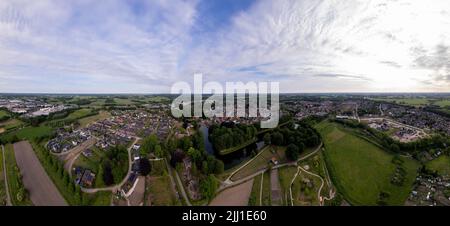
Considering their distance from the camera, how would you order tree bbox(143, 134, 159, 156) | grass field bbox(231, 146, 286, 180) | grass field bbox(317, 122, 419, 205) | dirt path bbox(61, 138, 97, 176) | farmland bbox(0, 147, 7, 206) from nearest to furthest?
farmland bbox(0, 147, 7, 206)
grass field bbox(317, 122, 419, 205)
grass field bbox(231, 146, 286, 180)
dirt path bbox(61, 138, 97, 176)
tree bbox(143, 134, 159, 156)

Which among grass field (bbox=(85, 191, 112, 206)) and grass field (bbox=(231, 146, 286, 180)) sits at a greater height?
grass field (bbox=(231, 146, 286, 180))

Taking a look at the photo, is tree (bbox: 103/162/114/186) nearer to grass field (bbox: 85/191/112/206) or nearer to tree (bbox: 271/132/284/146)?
grass field (bbox: 85/191/112/206)

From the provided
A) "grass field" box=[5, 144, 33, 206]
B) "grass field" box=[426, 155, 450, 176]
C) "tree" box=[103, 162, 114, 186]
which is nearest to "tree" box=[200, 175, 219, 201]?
"tree" box=[103, 162, 114, 186]

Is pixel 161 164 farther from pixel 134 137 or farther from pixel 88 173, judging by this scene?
pixel 134 137

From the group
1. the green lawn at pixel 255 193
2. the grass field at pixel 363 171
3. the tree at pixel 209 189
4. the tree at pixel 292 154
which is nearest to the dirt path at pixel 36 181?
the tree at pixel 209 189

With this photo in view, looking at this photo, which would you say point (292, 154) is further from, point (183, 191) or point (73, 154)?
point (73, 154)

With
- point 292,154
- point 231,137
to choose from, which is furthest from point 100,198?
point 292,154
